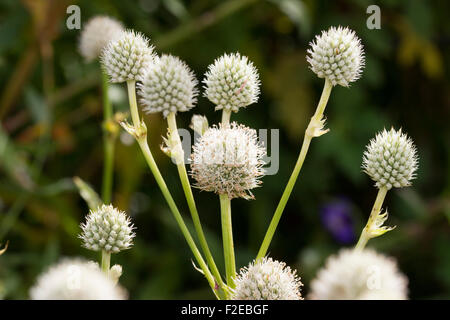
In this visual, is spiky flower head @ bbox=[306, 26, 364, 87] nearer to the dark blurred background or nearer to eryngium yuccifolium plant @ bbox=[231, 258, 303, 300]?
eryngium yuccifolium plant @ bbox=[231, 258, 303, 300]

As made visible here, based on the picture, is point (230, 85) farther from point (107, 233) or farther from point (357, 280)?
point (357, 280)

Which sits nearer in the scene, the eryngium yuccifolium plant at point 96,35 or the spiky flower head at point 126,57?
the spiky flower head at point 126,57

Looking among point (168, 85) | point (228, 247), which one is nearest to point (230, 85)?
point (168, 85)

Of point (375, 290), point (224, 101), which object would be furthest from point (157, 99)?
point (375, 290)

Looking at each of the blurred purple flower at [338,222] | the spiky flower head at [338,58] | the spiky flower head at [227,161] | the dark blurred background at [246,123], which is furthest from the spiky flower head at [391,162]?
the blurred purple flower at [338,222]

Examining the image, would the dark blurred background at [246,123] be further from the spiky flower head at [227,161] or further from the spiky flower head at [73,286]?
the spiky flower head at [73,286]

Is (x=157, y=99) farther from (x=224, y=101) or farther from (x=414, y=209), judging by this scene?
(x=414, y=209)

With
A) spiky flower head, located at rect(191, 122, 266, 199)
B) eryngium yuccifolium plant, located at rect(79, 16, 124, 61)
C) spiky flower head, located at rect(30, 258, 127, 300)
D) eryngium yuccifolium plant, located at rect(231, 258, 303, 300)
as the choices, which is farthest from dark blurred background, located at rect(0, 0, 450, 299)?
spiky flower head, located at rect(30, 258, 127, 300)
